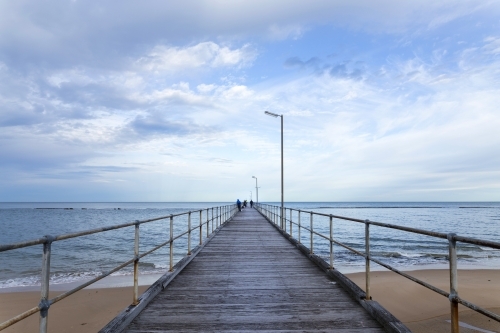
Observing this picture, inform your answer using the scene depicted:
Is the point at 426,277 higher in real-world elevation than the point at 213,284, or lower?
lower

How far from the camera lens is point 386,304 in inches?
411

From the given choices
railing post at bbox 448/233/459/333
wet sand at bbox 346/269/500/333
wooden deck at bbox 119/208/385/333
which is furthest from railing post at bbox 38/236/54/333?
wet sand at bbox 346/269/500/333

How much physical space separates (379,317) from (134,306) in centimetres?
282

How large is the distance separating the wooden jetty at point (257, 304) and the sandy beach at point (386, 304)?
3894mm

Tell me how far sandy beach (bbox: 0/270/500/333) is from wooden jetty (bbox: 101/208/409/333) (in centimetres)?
389

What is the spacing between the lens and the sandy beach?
869 cm

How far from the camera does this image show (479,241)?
2467mm

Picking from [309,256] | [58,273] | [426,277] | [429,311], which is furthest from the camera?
[58,273]

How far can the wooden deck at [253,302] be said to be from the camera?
3.85 m

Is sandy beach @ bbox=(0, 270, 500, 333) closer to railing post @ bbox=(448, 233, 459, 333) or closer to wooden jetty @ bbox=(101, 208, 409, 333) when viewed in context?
wooden jetty @ bbox=(101, 208, 409, 333)

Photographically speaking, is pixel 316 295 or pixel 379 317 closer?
pixel 379 317

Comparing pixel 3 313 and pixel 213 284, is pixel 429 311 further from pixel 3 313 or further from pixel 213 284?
pixel 3 313

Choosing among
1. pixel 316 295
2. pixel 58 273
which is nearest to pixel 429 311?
pixel 316 295

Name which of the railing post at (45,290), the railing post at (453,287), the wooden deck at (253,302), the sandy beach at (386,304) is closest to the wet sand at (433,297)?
the sandy beach at (386,304)
